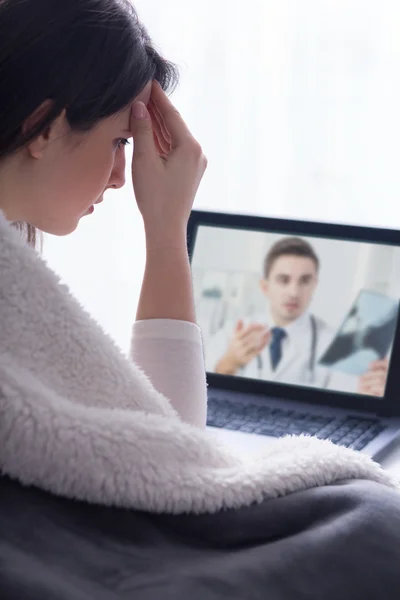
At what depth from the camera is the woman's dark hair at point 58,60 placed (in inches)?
28.4

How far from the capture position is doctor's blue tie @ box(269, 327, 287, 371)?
1138 millimetres

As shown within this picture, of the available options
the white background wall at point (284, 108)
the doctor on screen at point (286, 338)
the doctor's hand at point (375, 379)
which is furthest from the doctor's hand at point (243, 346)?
the white background wall at point (284, 108)

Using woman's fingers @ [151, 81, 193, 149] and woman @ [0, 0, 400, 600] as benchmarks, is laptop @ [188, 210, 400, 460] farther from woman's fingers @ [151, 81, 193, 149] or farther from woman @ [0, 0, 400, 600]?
woman @ [0, 0, 400, 600]

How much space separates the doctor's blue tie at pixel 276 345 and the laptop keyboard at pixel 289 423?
0.07 meters

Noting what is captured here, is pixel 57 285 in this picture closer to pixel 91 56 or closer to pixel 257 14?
pixel 91 56

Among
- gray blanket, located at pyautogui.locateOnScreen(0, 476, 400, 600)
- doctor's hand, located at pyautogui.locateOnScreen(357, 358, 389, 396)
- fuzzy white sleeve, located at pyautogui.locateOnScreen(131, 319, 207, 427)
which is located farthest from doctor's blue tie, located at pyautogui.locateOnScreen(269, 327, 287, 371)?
gray blanket, located at pyautogui.locateOnScreen(0, 476, 400, 600)

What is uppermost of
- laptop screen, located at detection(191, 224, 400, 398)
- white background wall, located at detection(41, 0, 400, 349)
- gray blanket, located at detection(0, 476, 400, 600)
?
white background wall, located at detection(41, 0, 400, 349)

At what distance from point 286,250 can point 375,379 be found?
0.72 ft

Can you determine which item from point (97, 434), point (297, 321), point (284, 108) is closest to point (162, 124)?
point (297, 321)

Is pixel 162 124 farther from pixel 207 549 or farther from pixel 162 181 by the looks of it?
pixel 207 549

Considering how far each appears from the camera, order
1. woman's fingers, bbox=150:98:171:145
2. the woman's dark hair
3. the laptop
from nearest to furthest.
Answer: the woman's dark hair < woman's fingers, bbox=150:98:171:145 < the laptop

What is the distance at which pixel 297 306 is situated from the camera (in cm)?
114

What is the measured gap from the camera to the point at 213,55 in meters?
1.61

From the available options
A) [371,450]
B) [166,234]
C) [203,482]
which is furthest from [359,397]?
[203,482]
